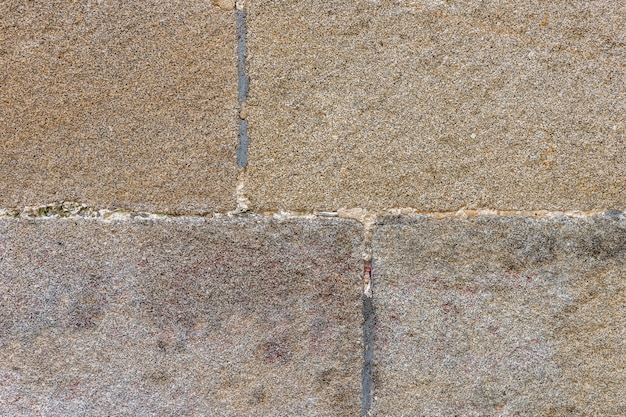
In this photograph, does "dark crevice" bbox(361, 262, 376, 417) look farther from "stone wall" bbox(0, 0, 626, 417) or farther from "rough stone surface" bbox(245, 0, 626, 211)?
"rough stone surface" bbox(245, 0, 626, 211)

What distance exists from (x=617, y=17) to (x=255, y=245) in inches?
56.6

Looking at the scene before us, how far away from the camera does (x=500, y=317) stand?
6.19 ft

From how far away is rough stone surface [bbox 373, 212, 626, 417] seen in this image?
6.18ft

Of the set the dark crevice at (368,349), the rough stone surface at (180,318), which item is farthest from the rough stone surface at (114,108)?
the dark crevice at (368,349)

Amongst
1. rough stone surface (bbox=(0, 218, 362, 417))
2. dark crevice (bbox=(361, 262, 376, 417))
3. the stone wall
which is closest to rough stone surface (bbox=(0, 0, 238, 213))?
the stone wall

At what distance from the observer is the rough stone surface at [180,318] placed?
1.85 meters

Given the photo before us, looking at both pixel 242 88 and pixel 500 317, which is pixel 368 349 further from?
pixel 242 88

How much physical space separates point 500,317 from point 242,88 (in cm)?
116

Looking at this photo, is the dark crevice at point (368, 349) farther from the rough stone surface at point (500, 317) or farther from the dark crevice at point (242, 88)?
the dark crevice at point (242, 88)

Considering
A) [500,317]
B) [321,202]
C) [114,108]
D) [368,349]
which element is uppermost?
[114,108]

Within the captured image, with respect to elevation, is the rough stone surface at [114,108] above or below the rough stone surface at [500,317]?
above

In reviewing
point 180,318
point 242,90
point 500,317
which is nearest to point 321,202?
point 242,90

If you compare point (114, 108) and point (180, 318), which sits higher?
point (114, 108)

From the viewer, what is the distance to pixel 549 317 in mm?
1886
